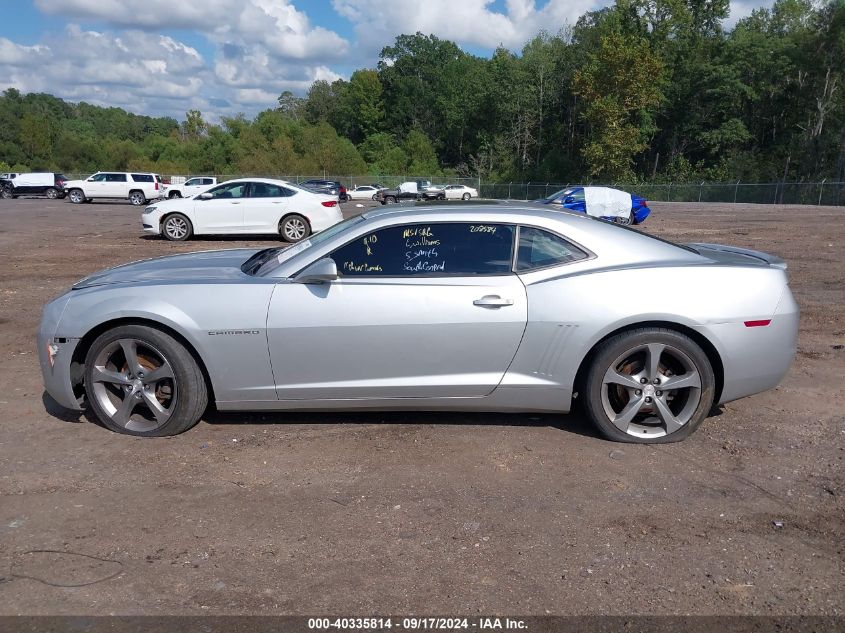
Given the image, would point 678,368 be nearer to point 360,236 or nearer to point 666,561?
point 666,561

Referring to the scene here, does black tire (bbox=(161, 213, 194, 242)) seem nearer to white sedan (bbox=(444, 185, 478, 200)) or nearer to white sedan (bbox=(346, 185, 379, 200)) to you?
white sedan (bbox=(444, 185, 478, 200))

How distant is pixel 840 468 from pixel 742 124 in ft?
238

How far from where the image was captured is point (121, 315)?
445cm

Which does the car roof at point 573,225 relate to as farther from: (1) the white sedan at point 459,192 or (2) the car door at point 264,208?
(1) the white sedan at point 459,192

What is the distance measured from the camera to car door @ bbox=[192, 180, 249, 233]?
1650 cm

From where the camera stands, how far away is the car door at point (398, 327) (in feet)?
14.3

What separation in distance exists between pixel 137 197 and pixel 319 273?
38392 millimetres

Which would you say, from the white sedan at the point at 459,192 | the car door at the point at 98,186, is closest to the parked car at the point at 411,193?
the white sedan at the point at 459,192

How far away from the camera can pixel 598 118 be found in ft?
220

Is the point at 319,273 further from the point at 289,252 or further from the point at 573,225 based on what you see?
the point at 573,225

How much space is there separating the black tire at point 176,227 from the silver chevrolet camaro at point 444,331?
12.5 meters

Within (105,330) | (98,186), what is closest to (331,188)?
(98,186)

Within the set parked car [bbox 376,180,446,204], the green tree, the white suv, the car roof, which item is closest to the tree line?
the green tree

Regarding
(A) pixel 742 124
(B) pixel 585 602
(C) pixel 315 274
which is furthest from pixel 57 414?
(A) pixel 742 124
